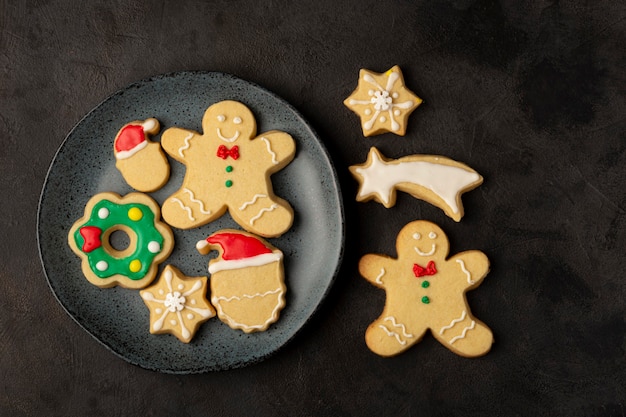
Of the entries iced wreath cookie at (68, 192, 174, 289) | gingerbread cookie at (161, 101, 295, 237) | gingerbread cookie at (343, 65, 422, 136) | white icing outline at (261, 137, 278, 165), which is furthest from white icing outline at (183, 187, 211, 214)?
gingerbread cookie at (343, 65, 422, 136)

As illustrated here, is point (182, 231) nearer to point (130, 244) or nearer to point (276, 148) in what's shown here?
point (130, 244)

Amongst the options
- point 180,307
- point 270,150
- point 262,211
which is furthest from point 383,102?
point 180,307

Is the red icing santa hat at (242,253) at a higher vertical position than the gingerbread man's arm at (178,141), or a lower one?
lower

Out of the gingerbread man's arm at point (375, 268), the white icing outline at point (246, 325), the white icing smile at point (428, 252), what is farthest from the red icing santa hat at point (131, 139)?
the white icing smile at point (428, 252)

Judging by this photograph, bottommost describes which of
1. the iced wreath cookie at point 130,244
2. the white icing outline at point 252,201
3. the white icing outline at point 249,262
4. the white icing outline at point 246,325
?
the white icing outline at point 246,325

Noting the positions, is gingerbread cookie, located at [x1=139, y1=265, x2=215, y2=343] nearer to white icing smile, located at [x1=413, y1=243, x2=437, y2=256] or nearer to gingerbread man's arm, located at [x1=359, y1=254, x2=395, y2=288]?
gingerbread man's arm, located at [x1=359, y1=254, x2=395, y2=288]

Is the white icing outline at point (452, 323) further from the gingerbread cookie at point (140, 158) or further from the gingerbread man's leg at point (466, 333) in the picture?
the gingerbread cookie at point (140, 158)
